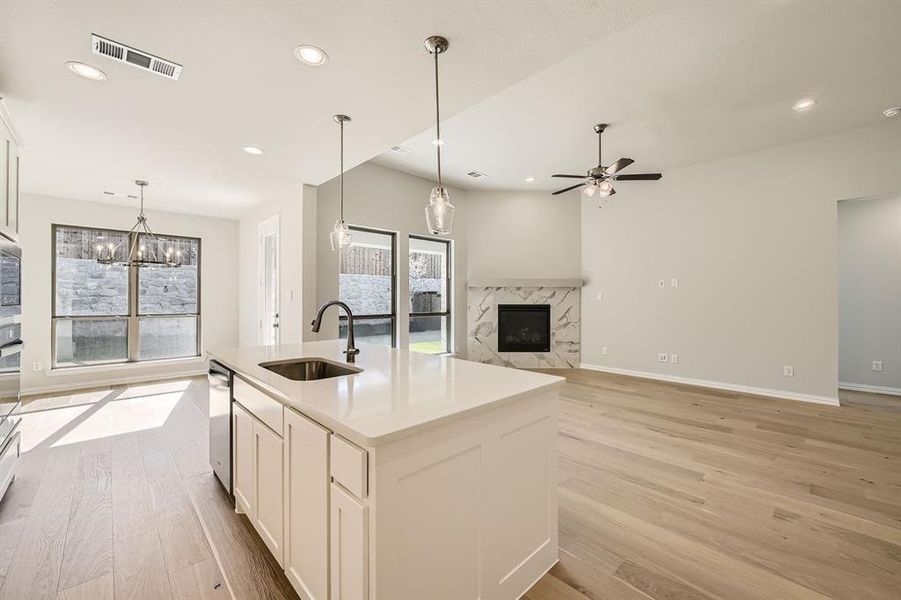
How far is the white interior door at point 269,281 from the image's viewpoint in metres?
4.97

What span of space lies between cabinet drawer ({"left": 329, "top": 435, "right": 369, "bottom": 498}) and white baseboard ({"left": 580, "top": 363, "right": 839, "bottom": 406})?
5.47 m

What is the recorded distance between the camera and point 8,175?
2.51 m

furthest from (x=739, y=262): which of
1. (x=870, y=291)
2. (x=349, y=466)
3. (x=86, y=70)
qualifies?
(x=86, y=70)

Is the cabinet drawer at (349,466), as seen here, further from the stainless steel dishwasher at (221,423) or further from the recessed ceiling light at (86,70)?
the recessed ceiling light at (86,70)

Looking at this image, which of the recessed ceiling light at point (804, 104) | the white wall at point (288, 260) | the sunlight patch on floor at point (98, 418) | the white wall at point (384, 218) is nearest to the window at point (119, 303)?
the sunlight patch on floor at point (98, 418)

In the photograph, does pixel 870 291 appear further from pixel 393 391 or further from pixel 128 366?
pixel 128 366

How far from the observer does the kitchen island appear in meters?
1.12

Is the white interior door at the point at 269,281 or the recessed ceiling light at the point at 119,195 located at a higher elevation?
the recessed ceiling light at the point at 119,195

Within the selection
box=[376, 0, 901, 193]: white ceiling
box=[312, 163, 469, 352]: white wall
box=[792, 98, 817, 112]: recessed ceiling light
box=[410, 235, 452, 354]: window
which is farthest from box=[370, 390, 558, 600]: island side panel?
box=[410, 235, 452, 354]: window

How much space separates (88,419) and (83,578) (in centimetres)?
294

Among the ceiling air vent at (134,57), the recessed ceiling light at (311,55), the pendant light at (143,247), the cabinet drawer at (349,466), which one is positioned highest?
the recessed ceiling light at (311,55)

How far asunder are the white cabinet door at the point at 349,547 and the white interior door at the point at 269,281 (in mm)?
4102

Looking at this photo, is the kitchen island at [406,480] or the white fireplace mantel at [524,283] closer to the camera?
the kitchen island at [406,480]

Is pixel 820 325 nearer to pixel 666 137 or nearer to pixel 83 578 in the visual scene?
pixel 666 137
